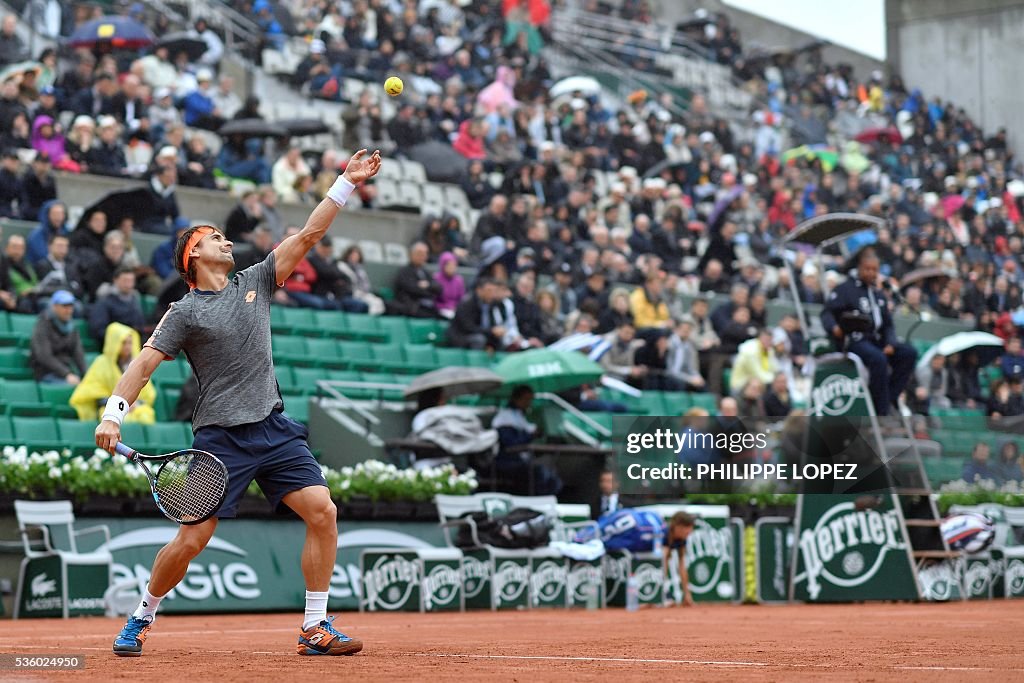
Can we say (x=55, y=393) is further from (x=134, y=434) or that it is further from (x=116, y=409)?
(x=116, y=409)

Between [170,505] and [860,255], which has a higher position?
[860,255]

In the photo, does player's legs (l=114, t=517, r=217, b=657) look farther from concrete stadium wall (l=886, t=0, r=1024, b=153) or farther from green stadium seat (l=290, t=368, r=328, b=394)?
concrete stadium wall (l=886, t=0, r=1024, b=153)

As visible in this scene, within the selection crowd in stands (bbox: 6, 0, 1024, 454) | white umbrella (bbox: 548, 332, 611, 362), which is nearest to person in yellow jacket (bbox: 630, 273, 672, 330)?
crowd in stands (bbox: 6, 0, 1024, 454)

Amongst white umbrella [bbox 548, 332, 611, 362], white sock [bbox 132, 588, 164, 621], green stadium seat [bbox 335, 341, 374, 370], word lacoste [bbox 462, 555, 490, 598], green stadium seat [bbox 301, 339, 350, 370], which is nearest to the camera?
white sock [bbox 132, 588, 164, 621]

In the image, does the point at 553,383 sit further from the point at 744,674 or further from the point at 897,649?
the point at 744,674

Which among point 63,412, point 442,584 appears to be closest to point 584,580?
point 442,584

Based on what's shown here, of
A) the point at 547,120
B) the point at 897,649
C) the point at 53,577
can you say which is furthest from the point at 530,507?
the point at 547,120

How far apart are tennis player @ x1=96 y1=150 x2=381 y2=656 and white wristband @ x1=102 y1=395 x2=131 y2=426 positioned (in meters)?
0.02

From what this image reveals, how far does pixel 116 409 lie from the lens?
7.34 m

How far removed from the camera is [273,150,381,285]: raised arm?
7.76 meters

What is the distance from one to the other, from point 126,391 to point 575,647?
106 inches

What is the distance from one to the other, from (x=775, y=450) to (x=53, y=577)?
679cm

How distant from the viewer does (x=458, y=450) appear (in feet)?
56.1

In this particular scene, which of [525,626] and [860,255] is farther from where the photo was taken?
[860,255]
